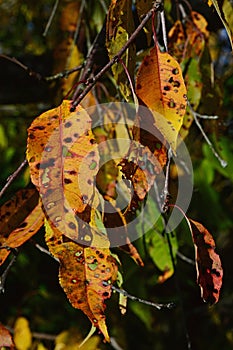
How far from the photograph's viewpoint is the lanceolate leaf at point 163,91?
2.04 feet

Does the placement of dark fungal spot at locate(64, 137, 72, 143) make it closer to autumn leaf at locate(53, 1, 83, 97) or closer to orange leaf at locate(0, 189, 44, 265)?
orange leaf at locate(0, 189, 44, 265)

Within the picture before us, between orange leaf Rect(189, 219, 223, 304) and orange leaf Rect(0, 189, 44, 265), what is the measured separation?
20 cm

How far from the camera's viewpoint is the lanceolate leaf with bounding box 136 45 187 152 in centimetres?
62

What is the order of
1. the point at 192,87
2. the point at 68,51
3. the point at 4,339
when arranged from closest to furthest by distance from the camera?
the point at 4,339 < the point at 192,87 < the point at 68,51

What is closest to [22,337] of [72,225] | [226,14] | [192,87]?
[192,87]

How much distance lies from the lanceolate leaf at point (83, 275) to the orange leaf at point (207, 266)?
91mm

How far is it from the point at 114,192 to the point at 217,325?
140 cm

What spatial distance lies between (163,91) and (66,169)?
0.14 m

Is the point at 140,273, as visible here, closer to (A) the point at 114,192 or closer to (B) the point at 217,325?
(A) the point at 114,192

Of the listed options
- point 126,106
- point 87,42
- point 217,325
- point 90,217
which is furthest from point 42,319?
point 90,217

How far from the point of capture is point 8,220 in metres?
0.78

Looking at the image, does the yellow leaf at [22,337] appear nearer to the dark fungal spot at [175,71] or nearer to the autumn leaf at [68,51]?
the autumn leaf at [68,51]

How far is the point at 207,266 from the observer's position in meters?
0.63

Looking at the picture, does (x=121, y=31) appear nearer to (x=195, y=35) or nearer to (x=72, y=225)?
(x=72, y=225)
